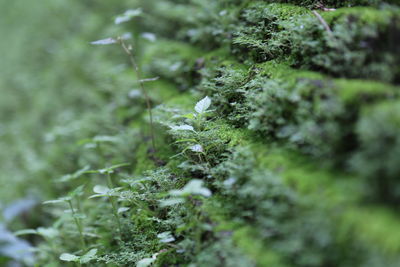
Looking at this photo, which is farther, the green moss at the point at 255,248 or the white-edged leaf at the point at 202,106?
the white-edged leaf at the point at 202,106

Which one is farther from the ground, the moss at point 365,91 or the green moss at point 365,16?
the green moss at point 365,16

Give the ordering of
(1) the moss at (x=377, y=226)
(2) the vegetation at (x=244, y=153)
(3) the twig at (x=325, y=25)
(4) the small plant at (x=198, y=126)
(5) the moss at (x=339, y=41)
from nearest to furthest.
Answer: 1. (1) the moss at (x=377, y=226)
2. (2) the vegetation at (x=244, y=153)
3. (5) the moss at (x=339, y=41)
4. (3) the twig at (x=325, y=25)
5. (4) the small plant at (x=198, y=126)

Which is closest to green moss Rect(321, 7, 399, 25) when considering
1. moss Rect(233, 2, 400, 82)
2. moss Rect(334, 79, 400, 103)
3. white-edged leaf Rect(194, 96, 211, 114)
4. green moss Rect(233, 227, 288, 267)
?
moss Rect(233, 2, 400, 82)

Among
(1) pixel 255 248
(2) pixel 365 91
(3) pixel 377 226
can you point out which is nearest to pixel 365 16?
(2) pixel 365 91

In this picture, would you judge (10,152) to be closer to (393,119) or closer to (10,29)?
(10,29)

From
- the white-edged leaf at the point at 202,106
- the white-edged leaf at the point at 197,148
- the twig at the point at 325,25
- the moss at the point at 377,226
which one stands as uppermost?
the twig at the point at 325,25

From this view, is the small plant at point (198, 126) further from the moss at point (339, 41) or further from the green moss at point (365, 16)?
the green moss at point (365, 16)

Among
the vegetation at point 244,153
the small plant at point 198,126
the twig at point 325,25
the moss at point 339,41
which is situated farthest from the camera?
the small plant at point 198,126

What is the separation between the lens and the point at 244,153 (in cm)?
190

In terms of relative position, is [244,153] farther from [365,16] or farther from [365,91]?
[365,16]

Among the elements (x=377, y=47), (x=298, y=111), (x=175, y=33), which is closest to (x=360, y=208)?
(x=298, y=111)

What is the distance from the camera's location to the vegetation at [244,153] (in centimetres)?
133

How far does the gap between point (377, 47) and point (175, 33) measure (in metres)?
3.21

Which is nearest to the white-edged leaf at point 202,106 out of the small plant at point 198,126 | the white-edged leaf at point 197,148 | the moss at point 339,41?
the small plant at point 198,126
